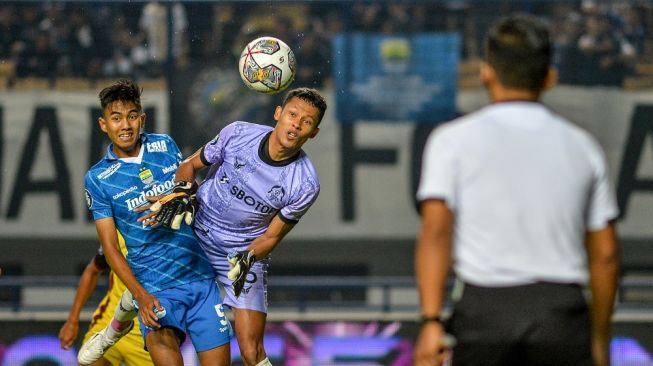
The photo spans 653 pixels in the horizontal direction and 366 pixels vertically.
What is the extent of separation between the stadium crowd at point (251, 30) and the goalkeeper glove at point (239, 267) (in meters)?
6.01

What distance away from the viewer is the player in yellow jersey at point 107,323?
7.31m

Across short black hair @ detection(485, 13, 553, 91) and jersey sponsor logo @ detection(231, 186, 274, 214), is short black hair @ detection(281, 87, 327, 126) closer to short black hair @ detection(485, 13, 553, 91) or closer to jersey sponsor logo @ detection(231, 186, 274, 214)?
jersey sponsor logo @ detection(231, 186, 274, 214)

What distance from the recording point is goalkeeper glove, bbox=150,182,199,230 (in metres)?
6.18

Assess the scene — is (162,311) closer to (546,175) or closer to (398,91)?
(546,175)

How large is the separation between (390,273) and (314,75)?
2.14 metres

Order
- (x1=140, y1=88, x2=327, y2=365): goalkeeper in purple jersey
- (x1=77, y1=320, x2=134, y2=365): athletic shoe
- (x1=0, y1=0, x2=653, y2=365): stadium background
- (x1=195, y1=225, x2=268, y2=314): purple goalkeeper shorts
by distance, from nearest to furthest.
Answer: (x1=140, y1=88, x2=327, y2=365): goalkeeper in purple jersey, (x1=195, y1=225, x2=268, y2=314): purple goalkeeper shorts, (x1=77, y1=320, x2=134, y2=365): athletic shoe, (x1=0, y1=0, x2=653, y2=365): stadium background

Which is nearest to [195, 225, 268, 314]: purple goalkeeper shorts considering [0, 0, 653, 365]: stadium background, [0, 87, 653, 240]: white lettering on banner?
[0, 0, 653, 365]: stadium background

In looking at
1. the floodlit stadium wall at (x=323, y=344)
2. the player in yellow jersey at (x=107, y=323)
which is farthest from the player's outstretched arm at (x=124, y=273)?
the floodlit stadium wall at (x=323, y=344)

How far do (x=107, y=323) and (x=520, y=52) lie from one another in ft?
13.8

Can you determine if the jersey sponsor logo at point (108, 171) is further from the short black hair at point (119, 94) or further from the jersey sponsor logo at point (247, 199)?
the jersey sponsor logo at point (247, 199)

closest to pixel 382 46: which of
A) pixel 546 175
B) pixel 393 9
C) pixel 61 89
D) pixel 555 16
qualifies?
pixel 393 9

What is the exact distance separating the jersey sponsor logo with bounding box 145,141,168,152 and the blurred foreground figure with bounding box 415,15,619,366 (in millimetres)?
2932

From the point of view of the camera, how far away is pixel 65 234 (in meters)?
12.6

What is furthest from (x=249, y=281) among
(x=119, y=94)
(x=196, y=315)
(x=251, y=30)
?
(x=251, y=30)
